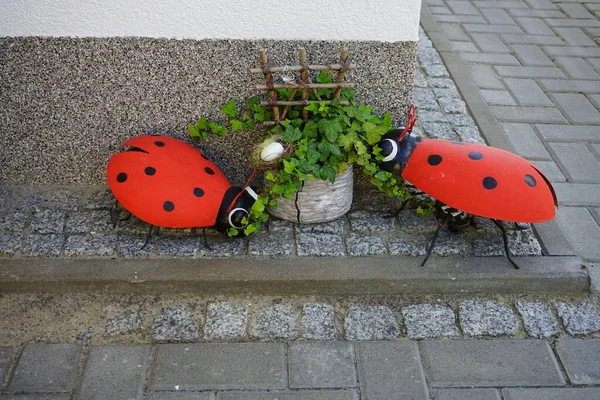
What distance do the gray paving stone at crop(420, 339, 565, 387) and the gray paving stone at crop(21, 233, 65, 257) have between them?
79.5 inches

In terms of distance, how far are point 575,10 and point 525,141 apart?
2995mm

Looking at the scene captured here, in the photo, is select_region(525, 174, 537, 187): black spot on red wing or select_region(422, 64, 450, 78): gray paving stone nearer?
select_region(525, 174, 537, 187): black spot on red wing

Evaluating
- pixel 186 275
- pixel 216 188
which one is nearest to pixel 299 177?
pixel 216 188

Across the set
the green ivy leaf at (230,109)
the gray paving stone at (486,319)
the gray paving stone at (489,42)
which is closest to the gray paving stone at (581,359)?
the gray paving stone at (486,319)

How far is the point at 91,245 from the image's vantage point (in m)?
3.58

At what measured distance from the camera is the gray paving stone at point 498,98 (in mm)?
5168

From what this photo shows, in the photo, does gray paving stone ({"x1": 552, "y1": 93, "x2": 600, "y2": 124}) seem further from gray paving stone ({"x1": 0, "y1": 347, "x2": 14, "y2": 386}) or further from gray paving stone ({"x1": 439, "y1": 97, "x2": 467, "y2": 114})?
gray paving stone ({"x1": 0, "y1": 347, "x2": 14, "y2": 386})

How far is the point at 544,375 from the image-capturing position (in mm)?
3094

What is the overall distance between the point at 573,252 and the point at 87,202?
Answer: 2.84m

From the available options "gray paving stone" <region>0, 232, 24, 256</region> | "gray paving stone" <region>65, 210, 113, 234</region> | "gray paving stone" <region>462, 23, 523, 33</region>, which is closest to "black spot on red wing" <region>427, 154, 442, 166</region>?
"gray paving stone" <region>65, 210, 113, 234</region>

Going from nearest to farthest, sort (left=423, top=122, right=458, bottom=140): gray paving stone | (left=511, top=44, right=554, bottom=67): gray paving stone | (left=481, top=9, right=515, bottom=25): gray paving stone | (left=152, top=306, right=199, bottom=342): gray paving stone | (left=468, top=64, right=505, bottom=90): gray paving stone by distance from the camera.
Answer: (left=152, top=306, right=199, bottom=342): gray paving stone, (left=423, top=122, right=458, bottom=140): gray paving stone, (left=468, top=64, right=505, bottom=90): gray paving stone, (left=511, top=44, right=554, bottom=67): gray paving stone, (left=481, top=9, right=515, bottom=25): gray paving stone

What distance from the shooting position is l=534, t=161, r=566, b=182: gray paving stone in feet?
14.4

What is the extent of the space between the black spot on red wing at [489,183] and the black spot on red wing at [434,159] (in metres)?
0.26

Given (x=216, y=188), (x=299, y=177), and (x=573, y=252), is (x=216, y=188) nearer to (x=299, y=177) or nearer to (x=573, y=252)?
(x=299, y=177)
